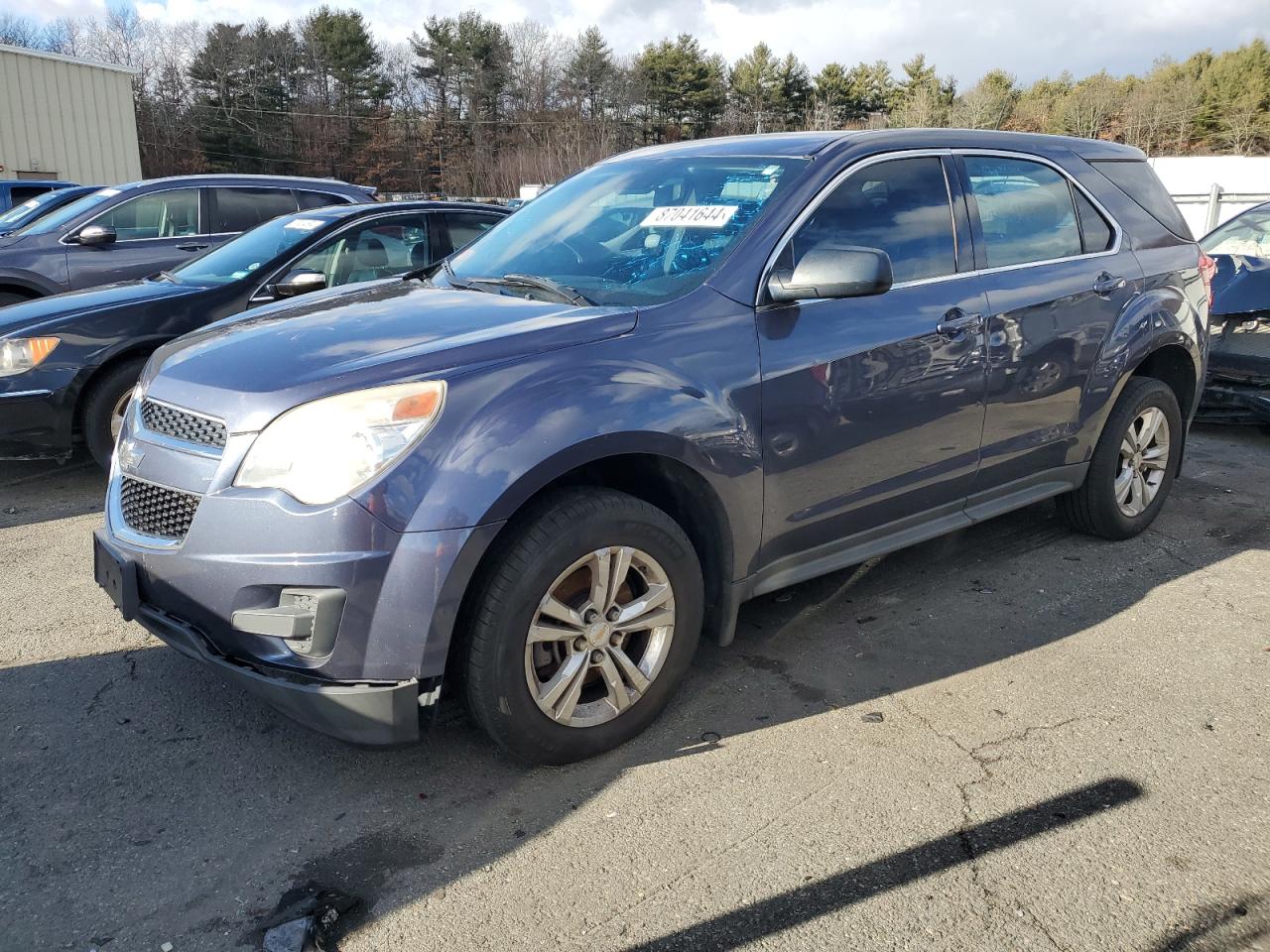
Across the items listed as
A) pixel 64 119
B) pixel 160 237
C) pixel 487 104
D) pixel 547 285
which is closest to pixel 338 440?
pixel 547 285

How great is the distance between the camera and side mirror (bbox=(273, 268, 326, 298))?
5.77 m

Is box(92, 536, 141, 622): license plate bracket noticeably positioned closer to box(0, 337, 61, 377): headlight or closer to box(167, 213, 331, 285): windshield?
box(0, 337, 61, 377): headlight

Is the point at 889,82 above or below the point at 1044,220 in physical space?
above

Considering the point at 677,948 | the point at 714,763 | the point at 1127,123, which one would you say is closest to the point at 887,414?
the point at 714,763

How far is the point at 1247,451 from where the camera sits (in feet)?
23.2

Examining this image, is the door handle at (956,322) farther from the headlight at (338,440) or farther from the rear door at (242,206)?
the rear door at (242,206)

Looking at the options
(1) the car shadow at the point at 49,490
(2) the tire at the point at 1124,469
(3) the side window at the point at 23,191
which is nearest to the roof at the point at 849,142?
(2) the tire at the point at 1124,469

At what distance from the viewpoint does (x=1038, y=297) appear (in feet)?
13.5

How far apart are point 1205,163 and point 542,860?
87.6ft

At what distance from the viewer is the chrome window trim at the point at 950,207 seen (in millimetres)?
3352

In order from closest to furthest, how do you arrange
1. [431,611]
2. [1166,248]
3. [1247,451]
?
[431,611], [1166,248], [1247,451]

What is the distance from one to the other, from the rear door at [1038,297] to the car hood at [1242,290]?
3.02 m

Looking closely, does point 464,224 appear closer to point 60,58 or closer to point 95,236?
point 95,236

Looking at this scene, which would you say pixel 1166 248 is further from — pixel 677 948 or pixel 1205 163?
pixel 1205 163
